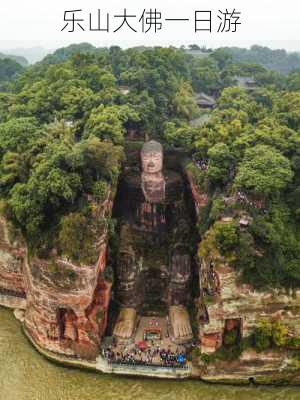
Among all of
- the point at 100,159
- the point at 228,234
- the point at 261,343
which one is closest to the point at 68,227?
the point at 100,159

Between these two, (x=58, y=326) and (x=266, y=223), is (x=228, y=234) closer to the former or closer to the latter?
(x=266, y=223)

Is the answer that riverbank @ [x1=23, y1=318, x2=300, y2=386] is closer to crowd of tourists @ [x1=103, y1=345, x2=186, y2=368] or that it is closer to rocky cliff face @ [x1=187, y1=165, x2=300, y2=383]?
rocky cliff face @ [x1=187, y1=165, x2=300, y2=383]

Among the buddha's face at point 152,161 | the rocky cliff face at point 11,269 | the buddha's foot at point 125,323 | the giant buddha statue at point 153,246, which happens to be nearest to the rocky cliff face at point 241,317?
the giant buddha statue at point 153,246

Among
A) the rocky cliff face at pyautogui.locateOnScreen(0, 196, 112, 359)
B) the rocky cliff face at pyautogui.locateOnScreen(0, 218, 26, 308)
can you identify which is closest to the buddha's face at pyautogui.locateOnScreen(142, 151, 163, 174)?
the rocky cliff face at pyautogui.locateOnScreen(0, 196, 112, 359)

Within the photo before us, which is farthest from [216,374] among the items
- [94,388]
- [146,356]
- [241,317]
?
[94,388]

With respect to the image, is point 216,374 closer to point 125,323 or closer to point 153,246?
point 125,323

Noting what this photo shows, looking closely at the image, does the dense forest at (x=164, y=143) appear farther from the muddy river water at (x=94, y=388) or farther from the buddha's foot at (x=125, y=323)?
the buddha's foot at (x=125, y=323)
